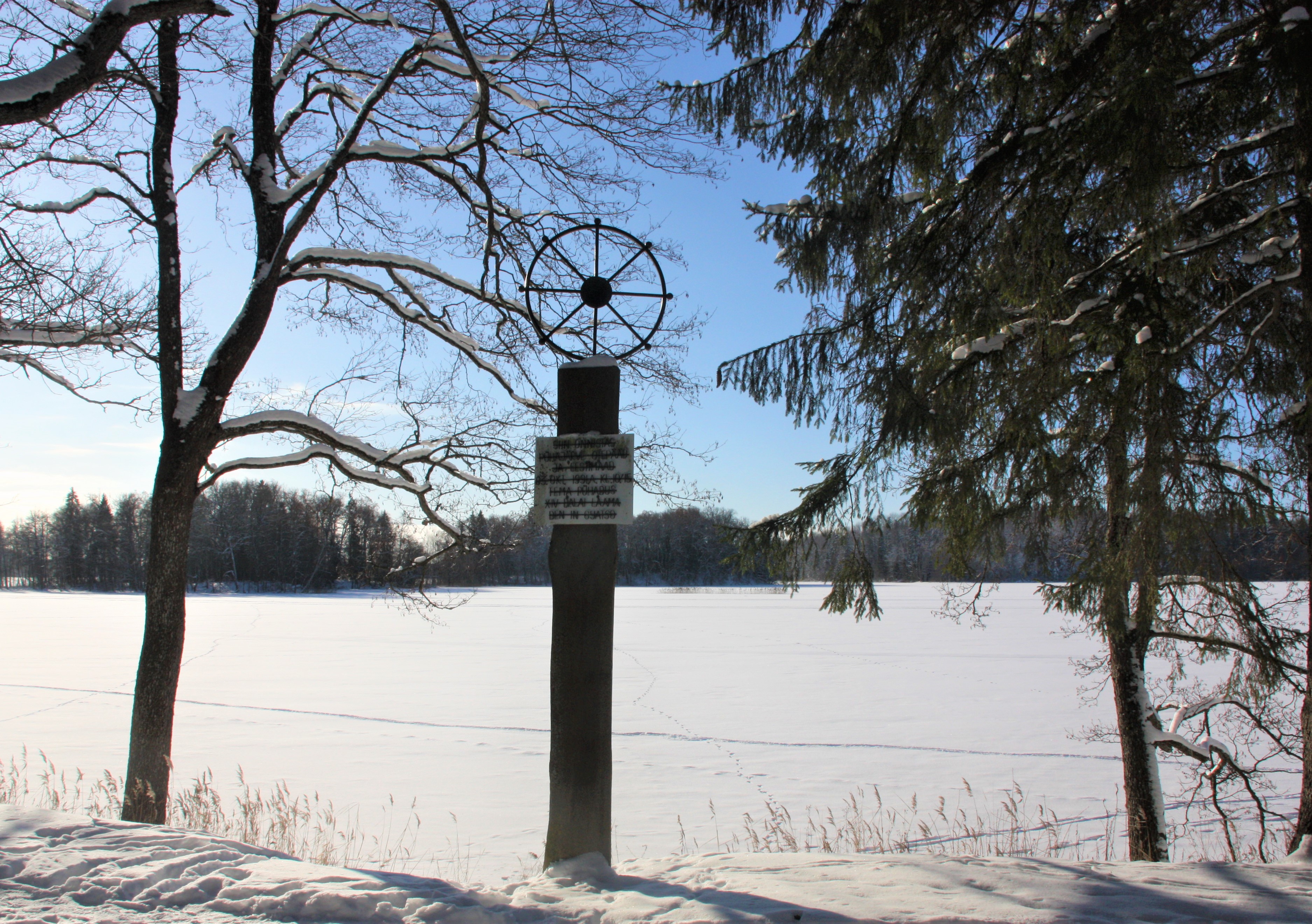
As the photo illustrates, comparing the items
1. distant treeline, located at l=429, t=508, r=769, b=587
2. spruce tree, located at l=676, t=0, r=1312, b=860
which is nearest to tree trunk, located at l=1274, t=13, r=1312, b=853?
spruce tree, located at l=676, t=0, r=1312, b=860

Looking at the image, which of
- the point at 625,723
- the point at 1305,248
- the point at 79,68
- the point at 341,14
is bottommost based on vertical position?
the point at 625,723

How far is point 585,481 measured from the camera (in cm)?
424

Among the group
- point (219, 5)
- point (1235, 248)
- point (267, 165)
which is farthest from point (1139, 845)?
point (267, 165)

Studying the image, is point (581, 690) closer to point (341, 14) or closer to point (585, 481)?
point (585, 481)

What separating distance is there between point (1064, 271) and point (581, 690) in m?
4.14

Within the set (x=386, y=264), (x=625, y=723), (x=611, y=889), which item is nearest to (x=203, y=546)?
(x=625, y=723)

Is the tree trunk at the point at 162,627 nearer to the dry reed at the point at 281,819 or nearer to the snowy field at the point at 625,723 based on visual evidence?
the dry reed at the point at 281,819

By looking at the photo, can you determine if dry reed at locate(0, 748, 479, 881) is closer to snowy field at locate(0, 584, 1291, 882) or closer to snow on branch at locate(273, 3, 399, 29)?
snowy field at locate(0, 584, 1291, 882)

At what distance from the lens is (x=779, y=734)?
12625mm

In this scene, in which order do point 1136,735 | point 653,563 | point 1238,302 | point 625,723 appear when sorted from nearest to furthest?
point 1238,302 < point 1136,735 < point 625,723 < point 653,563

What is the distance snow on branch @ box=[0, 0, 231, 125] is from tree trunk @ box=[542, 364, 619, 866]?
9.26 feet

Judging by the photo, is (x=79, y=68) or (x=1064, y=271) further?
(x=1064, y=271)

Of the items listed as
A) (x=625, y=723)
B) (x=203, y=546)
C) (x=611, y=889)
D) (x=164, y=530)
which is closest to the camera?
(x=611, y=889)

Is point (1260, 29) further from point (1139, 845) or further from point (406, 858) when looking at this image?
point (406, 858)
